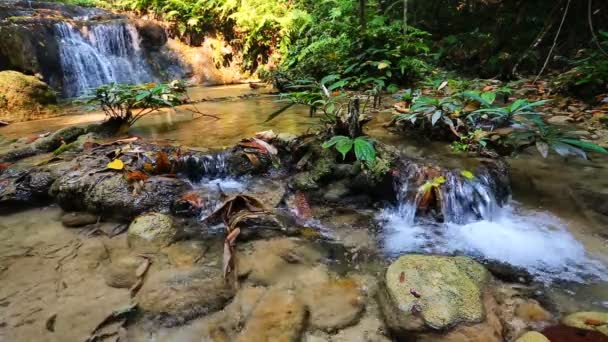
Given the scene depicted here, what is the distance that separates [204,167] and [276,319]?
83.9 inches

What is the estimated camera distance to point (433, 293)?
185 cm

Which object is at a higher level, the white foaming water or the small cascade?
the small cascade

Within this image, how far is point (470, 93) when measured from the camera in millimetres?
3320

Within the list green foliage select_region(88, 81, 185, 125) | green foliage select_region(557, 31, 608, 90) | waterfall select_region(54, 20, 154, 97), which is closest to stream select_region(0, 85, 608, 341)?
green foliage select_region(88, 81, 185, 125)

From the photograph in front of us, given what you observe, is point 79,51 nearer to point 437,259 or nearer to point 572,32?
point 437,259

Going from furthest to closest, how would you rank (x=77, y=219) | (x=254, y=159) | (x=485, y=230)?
(x=254, y=159)
(x=77, y=219)
(x=485, y=230)

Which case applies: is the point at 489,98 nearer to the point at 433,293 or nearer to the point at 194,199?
the point at 433,293

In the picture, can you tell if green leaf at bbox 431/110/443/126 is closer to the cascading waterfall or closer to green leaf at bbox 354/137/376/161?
the cascading waterfall

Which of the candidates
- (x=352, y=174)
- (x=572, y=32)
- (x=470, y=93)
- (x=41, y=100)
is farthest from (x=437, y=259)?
(x=41, y=100)

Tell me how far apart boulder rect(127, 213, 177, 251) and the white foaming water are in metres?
1.64

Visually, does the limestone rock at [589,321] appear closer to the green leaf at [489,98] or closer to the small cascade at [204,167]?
the green leaf at [489,98]

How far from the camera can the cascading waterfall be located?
7.41ft

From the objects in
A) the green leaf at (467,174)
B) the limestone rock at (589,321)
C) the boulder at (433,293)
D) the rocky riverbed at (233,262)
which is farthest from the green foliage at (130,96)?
the limestone rock at (589,321)

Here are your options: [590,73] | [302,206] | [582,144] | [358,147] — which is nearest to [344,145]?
[358,147]
